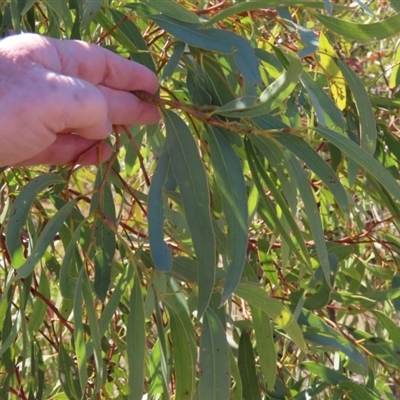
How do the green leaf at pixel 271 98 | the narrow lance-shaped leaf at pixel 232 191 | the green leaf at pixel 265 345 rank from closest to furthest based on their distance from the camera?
the green leaf at pixel 271 98
the narrow lance-shaped leaf at pixel 232 191
the green leaf at pixel 265 345

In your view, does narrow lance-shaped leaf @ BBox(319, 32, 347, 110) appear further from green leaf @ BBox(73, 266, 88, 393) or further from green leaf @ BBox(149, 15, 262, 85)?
green leaf @ BBox(73, 266, 88, 393)

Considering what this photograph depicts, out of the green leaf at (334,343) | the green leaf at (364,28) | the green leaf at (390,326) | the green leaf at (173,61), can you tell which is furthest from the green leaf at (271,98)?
the green leaf at (390,326)

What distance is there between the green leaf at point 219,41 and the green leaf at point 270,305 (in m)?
0.26

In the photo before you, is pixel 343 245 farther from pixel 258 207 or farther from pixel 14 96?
pixel 14 96

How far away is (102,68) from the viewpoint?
0.93m

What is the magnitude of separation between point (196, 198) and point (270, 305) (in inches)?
7.6

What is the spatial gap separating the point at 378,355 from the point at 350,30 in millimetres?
573

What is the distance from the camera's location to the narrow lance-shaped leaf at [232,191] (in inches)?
35.0

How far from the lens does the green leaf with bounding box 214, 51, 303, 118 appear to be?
0.78 meters

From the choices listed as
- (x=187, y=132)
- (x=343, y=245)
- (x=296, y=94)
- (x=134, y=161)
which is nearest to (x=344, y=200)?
(x=187, y=132)

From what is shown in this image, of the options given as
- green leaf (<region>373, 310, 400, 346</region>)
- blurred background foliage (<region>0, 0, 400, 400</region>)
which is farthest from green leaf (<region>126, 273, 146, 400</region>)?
green leaf (<region>373, 310, 400, 346</region>)

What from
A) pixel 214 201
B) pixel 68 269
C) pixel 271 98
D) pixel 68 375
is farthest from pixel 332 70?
pixel 68 375

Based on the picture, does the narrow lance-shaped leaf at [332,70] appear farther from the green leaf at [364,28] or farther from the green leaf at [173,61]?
the green leaf at [173,61]

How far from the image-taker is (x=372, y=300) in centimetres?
129
